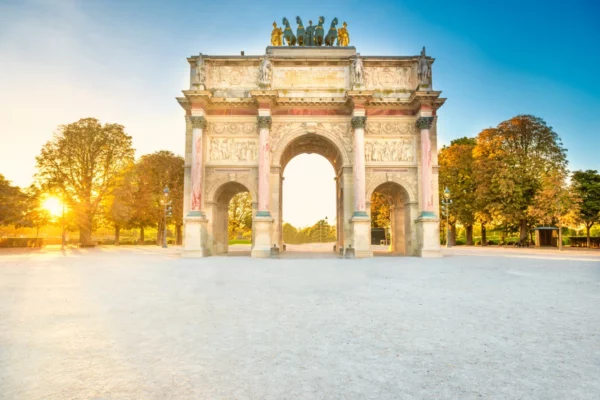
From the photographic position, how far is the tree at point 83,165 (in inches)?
1353

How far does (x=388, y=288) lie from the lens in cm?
959

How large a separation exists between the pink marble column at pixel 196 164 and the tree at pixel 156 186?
18945mm

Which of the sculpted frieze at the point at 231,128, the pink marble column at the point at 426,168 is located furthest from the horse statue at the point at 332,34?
the pink marble column at the point at 426,168

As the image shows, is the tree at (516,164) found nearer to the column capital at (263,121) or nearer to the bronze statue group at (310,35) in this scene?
the bronze statue group at (310,35)

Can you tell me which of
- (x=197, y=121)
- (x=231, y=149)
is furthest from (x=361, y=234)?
(x=197, y=121)

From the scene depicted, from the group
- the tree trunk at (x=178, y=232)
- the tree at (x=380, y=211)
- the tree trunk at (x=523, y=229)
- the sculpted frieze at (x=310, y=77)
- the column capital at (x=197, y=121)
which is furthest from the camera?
the tree at (x=380, y=211)

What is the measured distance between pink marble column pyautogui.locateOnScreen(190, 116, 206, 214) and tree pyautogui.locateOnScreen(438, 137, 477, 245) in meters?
29.1

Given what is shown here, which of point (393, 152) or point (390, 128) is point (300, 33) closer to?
point (390, 128)

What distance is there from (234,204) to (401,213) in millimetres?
28904

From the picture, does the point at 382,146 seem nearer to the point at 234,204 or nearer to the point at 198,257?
the point at 198,257

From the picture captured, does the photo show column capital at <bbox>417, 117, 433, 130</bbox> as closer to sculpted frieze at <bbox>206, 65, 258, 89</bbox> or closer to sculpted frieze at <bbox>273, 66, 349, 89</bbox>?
sculpted frieze at <bbox>273, 66, 349, 89</bbox>

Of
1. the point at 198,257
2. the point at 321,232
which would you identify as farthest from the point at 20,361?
the point at 321,232

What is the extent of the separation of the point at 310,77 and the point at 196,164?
9613 millimetres

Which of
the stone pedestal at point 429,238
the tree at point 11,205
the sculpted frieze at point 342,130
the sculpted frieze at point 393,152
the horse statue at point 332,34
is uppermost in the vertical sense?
the horse statue at point 332,34
